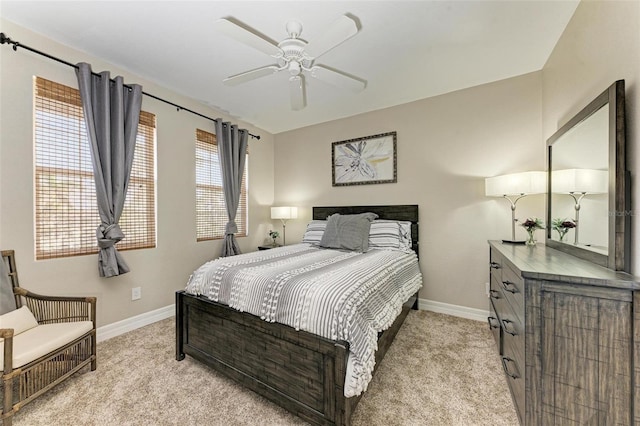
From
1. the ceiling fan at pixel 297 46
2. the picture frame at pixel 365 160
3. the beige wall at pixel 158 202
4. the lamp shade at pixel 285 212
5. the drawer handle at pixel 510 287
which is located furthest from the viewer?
the lamp shade at pixel 285 212

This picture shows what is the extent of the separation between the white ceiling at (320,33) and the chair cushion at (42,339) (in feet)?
7.50

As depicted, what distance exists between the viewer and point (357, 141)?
377cm

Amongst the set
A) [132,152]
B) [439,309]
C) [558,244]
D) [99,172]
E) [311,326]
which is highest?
[132,152]

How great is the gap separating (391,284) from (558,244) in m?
1.28

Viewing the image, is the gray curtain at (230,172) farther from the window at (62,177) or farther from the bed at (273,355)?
the bed at (273,355)

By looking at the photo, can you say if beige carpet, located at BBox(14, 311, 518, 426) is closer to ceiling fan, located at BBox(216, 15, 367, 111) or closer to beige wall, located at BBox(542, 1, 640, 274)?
beige wall, located at BBox(542, 1, 640, 274)

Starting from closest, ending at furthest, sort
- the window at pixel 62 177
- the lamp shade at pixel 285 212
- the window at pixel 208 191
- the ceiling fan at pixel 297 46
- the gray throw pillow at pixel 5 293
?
the ceiling fan at pixel 297 46, the gray throw pillow at pixel 5 293, the window at pixel 62 177, the window at pixel 208 191, the lamp shade at pixel 285 212

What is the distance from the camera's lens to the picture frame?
11.5ft

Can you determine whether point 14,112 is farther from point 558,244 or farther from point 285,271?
point 558,244

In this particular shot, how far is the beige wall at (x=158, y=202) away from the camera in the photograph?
6.52ft

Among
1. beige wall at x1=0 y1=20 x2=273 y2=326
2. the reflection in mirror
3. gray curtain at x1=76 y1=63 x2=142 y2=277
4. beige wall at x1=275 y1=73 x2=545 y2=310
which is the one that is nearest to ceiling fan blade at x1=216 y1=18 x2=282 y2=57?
gray curtain at x1=76 y1=63 x2=142 y2=277

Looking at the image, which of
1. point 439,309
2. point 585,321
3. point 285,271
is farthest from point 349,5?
point 439,309

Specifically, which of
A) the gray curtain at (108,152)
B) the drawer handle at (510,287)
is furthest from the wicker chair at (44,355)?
the drawer handle at (510,287)

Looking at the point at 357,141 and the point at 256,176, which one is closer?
the point at 357,141
